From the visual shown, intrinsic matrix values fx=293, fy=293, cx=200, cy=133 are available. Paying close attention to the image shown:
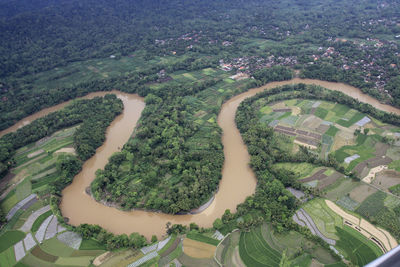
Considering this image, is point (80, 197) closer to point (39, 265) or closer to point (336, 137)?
point (39, 265)

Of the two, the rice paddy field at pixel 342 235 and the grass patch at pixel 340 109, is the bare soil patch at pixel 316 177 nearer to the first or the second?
the rice paddy field at pixel 342 235

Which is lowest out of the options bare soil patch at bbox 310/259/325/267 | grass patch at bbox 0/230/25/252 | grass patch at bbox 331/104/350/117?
grass patch at bbox 0/230/25/252

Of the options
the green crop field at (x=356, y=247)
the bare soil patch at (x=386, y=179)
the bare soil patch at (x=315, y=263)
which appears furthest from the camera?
the bare soil patch at (x=386, y=179)

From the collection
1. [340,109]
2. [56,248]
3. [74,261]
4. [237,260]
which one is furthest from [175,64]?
[237,260]

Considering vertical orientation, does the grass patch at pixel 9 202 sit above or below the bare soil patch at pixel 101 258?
below

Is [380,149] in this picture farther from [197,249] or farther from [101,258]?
[101,258]

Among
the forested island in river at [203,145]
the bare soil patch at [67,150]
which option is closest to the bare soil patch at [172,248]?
the forested island in river at [203,145]

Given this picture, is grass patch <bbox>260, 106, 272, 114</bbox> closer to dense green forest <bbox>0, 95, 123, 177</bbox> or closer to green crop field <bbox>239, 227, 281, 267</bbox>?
green crop field <bbox>239, 227, 281, 267</bbox>

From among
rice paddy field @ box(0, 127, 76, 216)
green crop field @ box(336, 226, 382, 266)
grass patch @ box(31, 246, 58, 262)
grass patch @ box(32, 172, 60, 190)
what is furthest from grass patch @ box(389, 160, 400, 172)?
rice paddy field @ box(0, 127, 76, 216)
